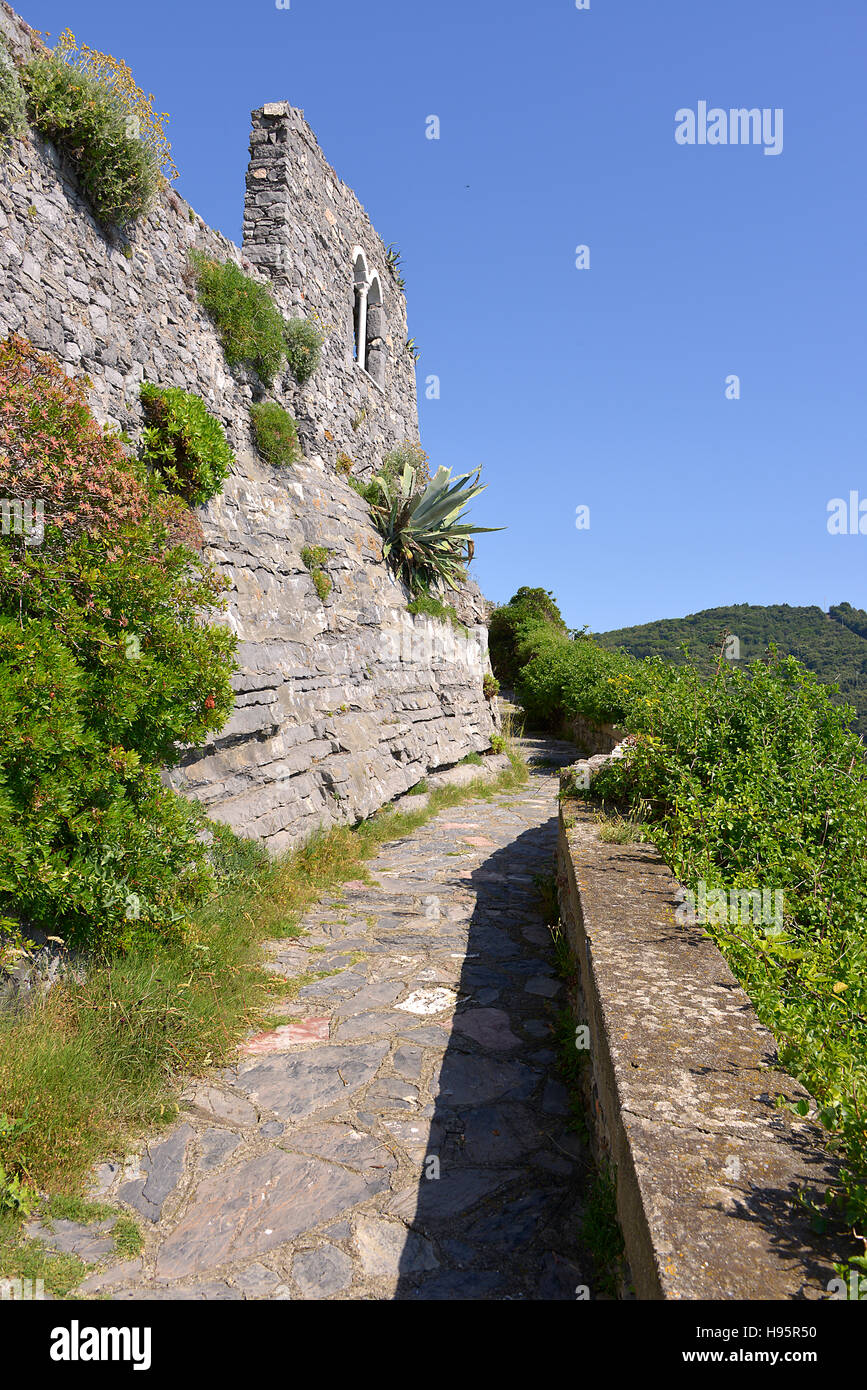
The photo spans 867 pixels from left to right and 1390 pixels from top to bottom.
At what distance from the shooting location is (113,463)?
406 centimetres

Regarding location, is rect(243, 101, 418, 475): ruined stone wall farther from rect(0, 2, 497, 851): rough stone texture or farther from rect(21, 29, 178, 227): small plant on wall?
rect(21, 29, 178, 227): small plant on wall

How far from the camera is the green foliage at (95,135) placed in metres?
4.68

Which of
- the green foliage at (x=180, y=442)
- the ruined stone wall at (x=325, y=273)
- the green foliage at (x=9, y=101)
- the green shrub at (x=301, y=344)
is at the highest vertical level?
the ruined stone wall at (x=325, y=273)

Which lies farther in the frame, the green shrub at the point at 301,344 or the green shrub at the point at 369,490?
the green shrub at the point at 369,490

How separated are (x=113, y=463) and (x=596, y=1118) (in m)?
3.87

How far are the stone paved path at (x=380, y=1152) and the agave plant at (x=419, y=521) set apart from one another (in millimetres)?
6429

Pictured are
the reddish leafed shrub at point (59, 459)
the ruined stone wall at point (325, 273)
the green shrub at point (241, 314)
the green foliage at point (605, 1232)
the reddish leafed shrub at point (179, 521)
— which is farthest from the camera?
the ruined stone wall at point (325, 273)

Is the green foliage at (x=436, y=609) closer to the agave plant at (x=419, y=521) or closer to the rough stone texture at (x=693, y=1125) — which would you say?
the agave plant at (x=419, y=521)

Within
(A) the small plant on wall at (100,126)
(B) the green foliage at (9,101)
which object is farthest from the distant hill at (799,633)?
(B) the green foliage at (9,101)

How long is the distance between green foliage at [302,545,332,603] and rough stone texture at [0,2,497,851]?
0.13 meters

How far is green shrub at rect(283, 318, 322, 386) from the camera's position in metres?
8.65

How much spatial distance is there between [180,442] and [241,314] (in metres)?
2.24

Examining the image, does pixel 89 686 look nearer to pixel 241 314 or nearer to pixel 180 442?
pixel 180 442
